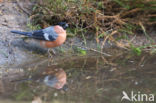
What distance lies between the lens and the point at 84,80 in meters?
4.31

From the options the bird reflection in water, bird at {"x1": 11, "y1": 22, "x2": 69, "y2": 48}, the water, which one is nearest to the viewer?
the water

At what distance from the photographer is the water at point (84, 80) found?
3646 mm

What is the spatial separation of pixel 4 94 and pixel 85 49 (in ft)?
7.85

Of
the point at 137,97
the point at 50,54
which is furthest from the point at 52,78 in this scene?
the point at 137,97

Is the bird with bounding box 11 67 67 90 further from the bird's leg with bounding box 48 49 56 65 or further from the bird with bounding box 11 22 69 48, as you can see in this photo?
the bird with bounding box 11 22 69 48

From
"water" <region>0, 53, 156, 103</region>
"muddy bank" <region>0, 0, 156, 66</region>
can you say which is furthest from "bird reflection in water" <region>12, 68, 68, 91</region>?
"muddy bank" <region>0, 0, 156, 66</region>

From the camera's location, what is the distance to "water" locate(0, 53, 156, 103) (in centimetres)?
365

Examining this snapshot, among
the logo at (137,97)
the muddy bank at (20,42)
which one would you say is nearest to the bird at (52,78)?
the muddy bank at (20,42)

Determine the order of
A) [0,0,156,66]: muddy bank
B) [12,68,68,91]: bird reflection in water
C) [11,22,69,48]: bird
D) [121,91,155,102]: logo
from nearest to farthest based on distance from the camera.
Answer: [121,91,155,102]: logo < [12,68,68,91]: bird reflection in water < [0,0,156,66]: muddy bank < [11,22,69,48]: bird

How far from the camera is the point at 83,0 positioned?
5.88 meters

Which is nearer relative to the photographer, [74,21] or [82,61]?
[82,61]

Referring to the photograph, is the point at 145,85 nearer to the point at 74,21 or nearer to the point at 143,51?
the point at 143,51

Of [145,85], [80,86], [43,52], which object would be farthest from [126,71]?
[43,52]

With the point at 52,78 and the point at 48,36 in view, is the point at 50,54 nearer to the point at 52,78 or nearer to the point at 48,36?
the point at 48,36
